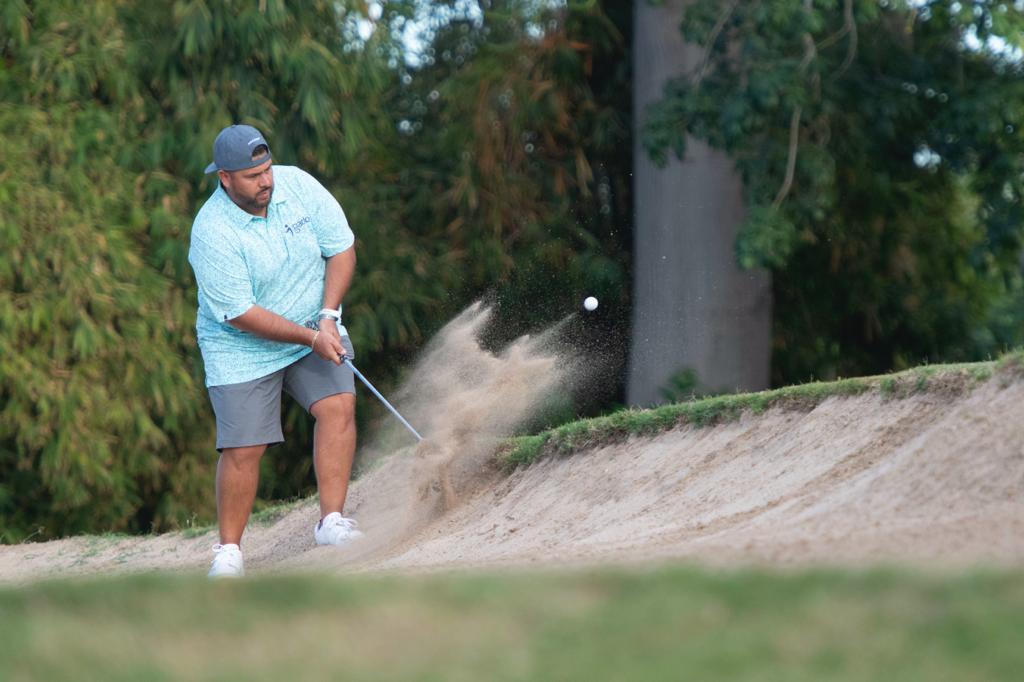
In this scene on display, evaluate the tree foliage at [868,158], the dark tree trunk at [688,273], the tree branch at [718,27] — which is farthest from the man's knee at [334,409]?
the dark tree trunk at [688,273]

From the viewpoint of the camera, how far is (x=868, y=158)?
15039 mm

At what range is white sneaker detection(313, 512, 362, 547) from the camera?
7.20 m

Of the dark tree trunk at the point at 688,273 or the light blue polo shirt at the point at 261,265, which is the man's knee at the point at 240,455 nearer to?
the light blue polo shirt at the point at 261,265

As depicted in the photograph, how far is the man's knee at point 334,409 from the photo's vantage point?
7.11 m

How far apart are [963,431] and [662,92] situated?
7.94 meters

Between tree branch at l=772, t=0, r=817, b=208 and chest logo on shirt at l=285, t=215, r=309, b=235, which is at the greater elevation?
tree branch at l=772, t=0, r=817, b=208

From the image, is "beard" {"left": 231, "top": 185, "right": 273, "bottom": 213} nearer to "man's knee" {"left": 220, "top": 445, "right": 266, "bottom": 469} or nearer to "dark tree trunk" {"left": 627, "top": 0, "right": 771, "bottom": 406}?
"man's knee" {"left": 220, "top": 445, "right": 266, "bottom": 469}

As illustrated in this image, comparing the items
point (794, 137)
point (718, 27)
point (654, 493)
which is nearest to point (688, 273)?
point (794, 137)

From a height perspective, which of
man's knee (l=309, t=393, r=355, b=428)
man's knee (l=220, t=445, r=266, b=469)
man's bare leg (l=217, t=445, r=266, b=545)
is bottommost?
man's bare leg (l=217, t=445, r=266, b=545)

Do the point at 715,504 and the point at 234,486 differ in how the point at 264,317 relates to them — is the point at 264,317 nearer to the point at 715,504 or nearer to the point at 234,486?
the point at 234,486

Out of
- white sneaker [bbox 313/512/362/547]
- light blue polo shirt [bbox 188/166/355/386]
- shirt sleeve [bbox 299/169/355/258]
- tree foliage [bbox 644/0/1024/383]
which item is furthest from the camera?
tree foliage [bbox 644/0/1024/383]

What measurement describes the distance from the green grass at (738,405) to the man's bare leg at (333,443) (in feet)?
6.31

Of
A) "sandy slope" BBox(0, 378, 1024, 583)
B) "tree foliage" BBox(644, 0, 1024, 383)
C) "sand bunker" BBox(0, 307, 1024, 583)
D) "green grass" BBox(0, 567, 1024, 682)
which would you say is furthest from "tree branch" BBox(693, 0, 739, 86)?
"green grass" BBox(0, 567, 1024, 682)

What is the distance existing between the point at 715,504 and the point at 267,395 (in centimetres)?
200
